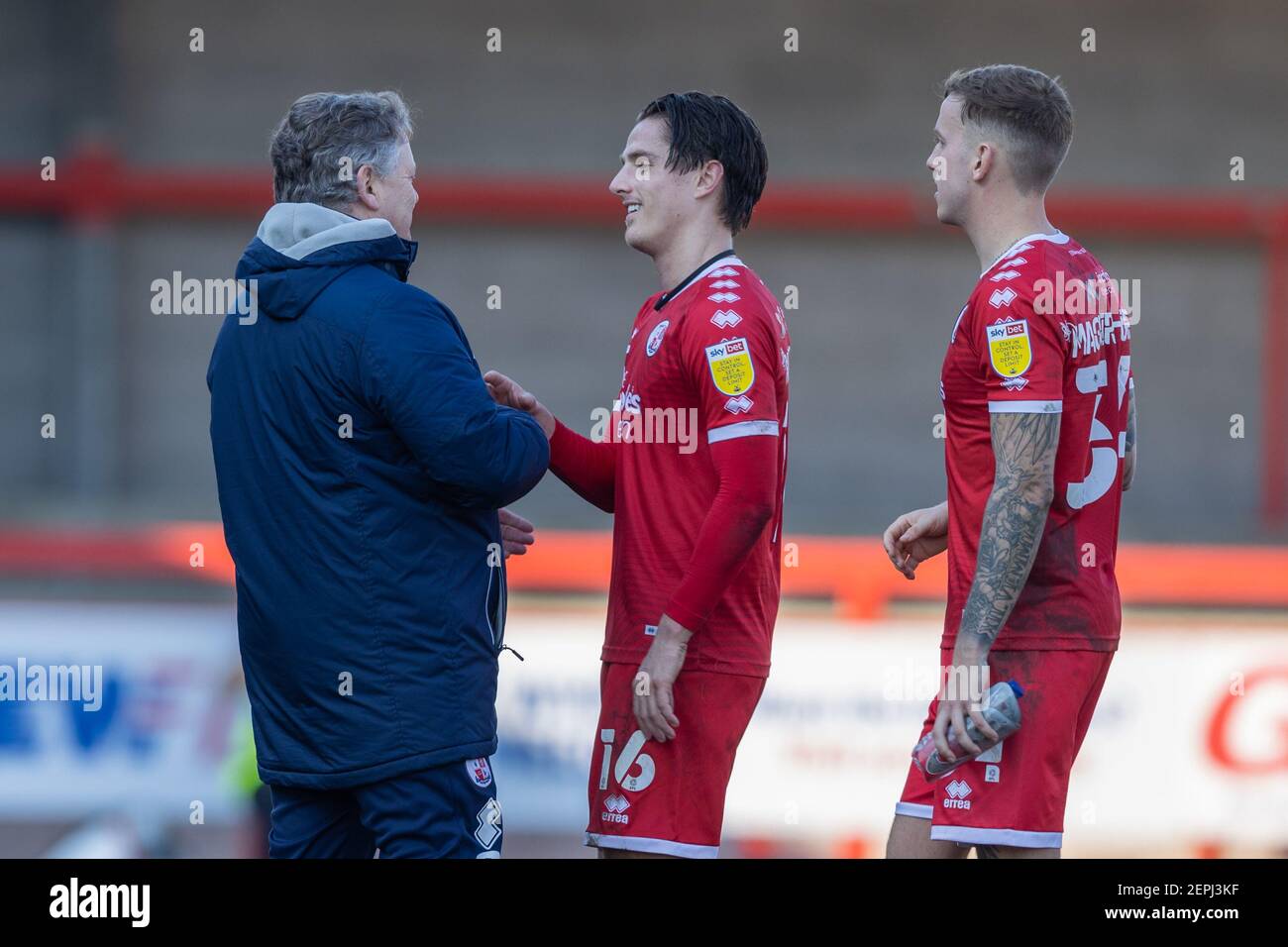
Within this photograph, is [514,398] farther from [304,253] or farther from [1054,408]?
[1054,408]

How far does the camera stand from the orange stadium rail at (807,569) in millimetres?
5121

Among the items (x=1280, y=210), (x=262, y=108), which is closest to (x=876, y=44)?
(x=1280, y=210)

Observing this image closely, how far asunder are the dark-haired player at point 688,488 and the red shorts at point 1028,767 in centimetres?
41

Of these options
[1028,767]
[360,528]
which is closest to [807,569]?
[1028,767]

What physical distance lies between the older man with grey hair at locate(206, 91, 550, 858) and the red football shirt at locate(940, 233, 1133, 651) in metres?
0.73

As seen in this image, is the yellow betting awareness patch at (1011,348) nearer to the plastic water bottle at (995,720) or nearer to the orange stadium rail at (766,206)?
the plastic water bottle at (995,720)

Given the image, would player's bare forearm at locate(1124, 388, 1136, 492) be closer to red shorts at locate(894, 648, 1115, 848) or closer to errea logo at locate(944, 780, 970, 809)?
red shorts at locate(894, 648, 1115, 848)

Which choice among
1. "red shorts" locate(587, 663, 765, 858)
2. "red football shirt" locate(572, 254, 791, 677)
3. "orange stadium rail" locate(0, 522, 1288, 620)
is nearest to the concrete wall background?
"orange stadium rail" locate(0, 522, 1288, 620)

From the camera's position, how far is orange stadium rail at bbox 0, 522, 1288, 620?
5.12 meters

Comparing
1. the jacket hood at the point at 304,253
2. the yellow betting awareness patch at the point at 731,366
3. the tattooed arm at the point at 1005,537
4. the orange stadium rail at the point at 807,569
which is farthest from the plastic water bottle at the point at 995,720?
the orange stadium rail at the point at 807,569

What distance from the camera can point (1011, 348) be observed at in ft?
8.05

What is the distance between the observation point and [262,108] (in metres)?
10.4
